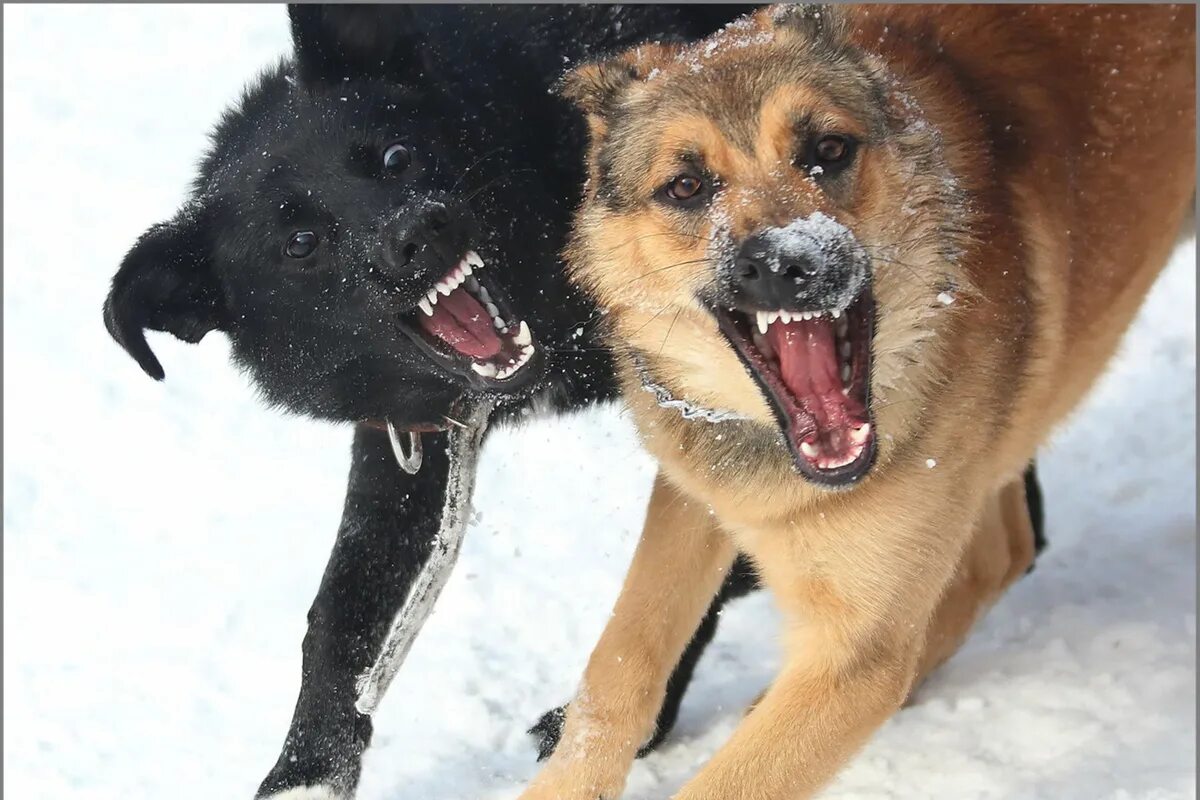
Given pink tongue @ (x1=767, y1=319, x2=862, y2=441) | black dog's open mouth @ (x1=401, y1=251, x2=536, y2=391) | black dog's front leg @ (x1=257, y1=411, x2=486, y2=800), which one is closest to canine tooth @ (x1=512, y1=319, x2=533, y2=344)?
black dog's open mouth @ (x1=401, y1=251, x2=536, y2=391)

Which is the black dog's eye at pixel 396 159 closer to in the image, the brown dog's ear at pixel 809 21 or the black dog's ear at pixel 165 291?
the black dog's ear at pixel 165 291

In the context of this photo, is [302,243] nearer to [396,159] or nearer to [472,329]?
[396,159]

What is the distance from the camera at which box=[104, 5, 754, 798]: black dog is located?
371 centimetres

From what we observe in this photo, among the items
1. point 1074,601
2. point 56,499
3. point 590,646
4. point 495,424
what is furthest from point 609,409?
point 56,499

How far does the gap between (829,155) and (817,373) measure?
0.50 metres

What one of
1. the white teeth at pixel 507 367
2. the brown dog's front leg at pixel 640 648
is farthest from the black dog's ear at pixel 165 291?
the brown dog's front leg at pixel 640 648

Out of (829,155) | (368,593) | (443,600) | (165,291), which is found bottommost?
(443,600)

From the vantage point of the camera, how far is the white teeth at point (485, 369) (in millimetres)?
3662

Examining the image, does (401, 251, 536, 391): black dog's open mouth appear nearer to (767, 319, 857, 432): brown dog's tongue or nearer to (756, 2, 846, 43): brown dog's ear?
(767, 319, 857, 432): brown dog's tongue

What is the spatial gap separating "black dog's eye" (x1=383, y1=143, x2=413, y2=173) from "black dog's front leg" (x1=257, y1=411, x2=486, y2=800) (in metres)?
0.78

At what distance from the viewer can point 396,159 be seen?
3852 millimetres

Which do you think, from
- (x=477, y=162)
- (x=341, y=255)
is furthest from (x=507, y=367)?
(x=477, y=162)

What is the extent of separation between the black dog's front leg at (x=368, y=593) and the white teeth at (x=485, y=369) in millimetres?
415

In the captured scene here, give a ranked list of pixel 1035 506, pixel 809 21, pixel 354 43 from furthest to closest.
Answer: pixel 1035 506, pixel 354 43, pixel 809 21
